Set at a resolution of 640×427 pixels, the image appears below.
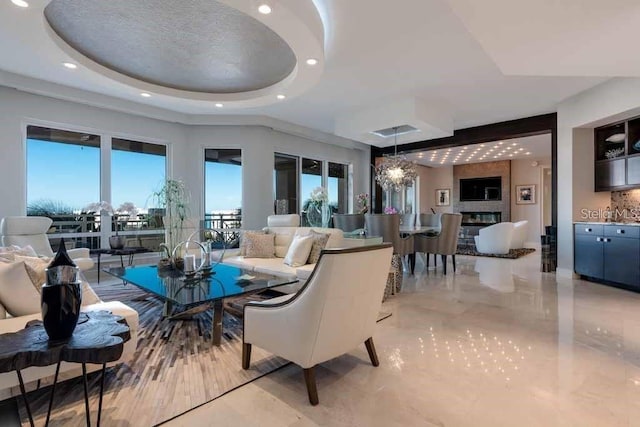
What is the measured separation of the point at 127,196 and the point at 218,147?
193cm

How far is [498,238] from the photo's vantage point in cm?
816

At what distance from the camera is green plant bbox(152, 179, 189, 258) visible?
5.42 meters

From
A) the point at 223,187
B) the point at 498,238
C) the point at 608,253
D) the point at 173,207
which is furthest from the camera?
the point at 498,238

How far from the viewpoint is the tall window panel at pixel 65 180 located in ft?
16.5

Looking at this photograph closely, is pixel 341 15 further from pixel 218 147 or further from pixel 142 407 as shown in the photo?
pixel 218 147

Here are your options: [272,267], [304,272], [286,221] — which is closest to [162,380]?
[304,272]

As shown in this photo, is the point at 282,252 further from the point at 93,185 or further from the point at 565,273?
the point at 565,273

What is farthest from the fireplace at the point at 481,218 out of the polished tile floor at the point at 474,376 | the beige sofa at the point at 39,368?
the beige sofa at the point at 39,368

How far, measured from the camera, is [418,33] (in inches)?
131

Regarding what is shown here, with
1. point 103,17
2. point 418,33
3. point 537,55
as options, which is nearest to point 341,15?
point 418,33

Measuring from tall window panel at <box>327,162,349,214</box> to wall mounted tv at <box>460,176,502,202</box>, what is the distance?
5432mm

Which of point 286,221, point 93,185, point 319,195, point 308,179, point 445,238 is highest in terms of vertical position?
point 308,179

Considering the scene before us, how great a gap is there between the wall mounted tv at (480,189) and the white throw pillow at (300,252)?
31.7 feet

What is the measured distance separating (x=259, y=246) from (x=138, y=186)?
2.97 metres
